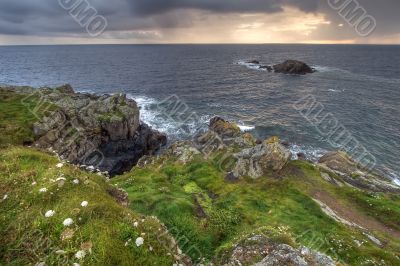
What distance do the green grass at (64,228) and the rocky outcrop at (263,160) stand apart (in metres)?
27.3

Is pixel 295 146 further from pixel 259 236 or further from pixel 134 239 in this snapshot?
pixel 134 239

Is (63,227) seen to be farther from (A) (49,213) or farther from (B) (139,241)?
(B) (139,241)

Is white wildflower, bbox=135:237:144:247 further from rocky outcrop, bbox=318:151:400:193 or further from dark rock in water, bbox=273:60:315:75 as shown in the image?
dark rock in water, bbox=273:60:315:75

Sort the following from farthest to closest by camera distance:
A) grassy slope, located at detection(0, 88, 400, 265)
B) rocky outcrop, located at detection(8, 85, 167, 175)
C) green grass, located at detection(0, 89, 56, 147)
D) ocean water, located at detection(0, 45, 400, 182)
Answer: ocean water, located at detection(0, 45, 400, 182) < rocky outcrop, located at detection(8, 85, 167, 175) < green grass, located at detection(0, 89, 56, 147) < grassy slope, located at detection(0, 88, 400, 265)

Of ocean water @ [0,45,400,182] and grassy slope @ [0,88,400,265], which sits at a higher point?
grassy slope @ [0,88,400,265]

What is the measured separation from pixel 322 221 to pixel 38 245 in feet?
79.5

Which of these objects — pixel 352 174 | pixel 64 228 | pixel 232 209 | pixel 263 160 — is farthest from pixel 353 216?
pixel 64 228

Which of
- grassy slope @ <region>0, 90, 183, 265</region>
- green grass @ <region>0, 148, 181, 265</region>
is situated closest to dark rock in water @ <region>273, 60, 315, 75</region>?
grassy slope @ <region>0, 90, 183, 265</region>

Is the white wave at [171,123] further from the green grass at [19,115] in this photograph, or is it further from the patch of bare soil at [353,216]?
the patch of bare soil at [353,216]

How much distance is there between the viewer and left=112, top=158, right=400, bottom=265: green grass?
2073 cm

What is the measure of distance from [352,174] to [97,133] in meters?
46.0

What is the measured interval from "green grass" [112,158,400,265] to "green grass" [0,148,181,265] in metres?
5.77

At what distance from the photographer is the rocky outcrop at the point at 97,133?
Result: 5066cm

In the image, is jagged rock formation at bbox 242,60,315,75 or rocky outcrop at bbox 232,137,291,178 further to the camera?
jagged rock formation at bbox 242,60,315,75
